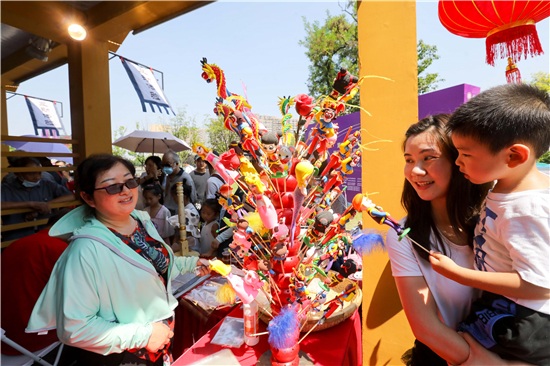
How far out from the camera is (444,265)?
0.85m

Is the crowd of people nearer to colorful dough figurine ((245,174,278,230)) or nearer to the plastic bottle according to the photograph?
colorful dough figurine ((245,174,278,230))

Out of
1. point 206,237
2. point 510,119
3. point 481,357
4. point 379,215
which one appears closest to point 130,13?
point 206,237

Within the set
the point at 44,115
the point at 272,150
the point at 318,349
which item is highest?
the point at 44,115

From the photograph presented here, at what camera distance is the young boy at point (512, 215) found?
0.78 meters

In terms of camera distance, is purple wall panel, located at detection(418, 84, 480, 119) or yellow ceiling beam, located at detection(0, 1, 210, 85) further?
yellow ceiling beam, located at detection(0, 1, 210, 85)

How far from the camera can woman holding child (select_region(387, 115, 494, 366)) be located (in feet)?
3.12

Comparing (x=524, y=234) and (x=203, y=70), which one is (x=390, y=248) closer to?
(x=524, y=234)

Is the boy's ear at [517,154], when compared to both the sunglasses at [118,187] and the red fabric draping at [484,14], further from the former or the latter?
the sunglasses at [118,187]

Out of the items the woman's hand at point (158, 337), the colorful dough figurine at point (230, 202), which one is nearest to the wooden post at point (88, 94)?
the woman's hand at point (158, 337)

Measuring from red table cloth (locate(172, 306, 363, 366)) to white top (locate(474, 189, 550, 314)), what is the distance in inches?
29.8

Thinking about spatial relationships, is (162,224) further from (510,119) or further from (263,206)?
(510,119)

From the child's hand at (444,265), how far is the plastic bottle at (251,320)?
82 centimetres

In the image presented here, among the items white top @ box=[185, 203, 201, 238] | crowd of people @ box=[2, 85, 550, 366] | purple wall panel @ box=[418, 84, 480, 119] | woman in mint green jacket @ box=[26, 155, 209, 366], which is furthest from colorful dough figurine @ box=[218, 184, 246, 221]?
white top @ box=[185, 203, 201, 238]

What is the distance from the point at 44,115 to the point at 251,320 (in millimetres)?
8643
